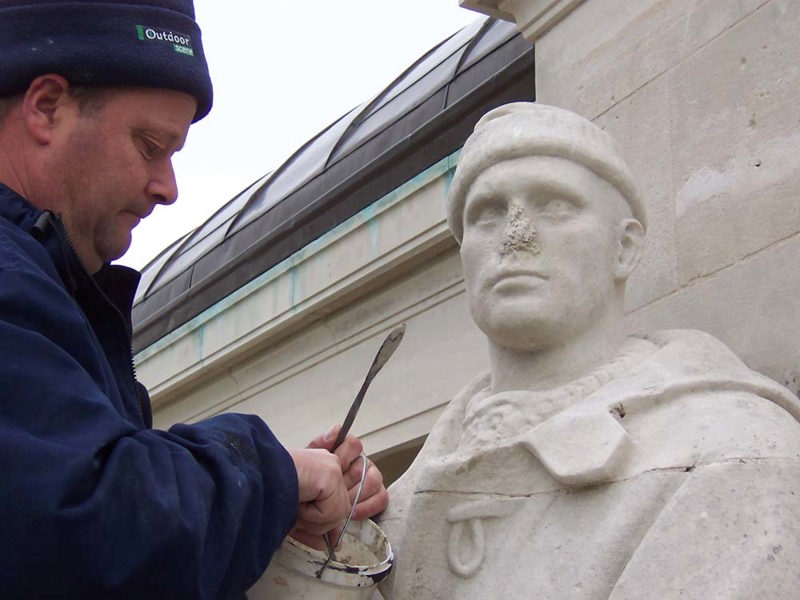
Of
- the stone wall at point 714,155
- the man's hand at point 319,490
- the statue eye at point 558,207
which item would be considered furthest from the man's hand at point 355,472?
the stone wall at point 714,155

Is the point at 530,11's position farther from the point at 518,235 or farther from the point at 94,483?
the point at 94,483

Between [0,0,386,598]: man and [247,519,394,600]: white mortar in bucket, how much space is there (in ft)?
0.14

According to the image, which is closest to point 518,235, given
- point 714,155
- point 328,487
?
point 328,487

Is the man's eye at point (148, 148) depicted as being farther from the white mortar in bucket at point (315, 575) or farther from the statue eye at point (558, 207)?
the statue eye at point (558, 207)

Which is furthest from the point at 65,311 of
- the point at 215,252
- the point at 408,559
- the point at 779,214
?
the point at 215,252

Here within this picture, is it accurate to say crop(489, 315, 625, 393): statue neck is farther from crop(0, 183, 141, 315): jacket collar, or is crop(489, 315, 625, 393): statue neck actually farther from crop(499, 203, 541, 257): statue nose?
crop(0, 183, 141, 315): jacket collar

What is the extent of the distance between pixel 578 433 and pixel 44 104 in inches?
41.7

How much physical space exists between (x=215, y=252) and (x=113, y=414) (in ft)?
21.7

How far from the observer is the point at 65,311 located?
1.71 metres

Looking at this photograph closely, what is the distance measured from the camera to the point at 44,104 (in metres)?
1.97

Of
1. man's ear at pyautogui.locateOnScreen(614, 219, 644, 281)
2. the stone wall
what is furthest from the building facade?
man's ear at pyautogui.locateOnScreen(614, 219, 644, 281)

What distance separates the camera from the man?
5.11ft

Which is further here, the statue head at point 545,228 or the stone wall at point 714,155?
the stone wall at point 714,155

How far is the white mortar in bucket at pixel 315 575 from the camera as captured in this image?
7.20 ft
